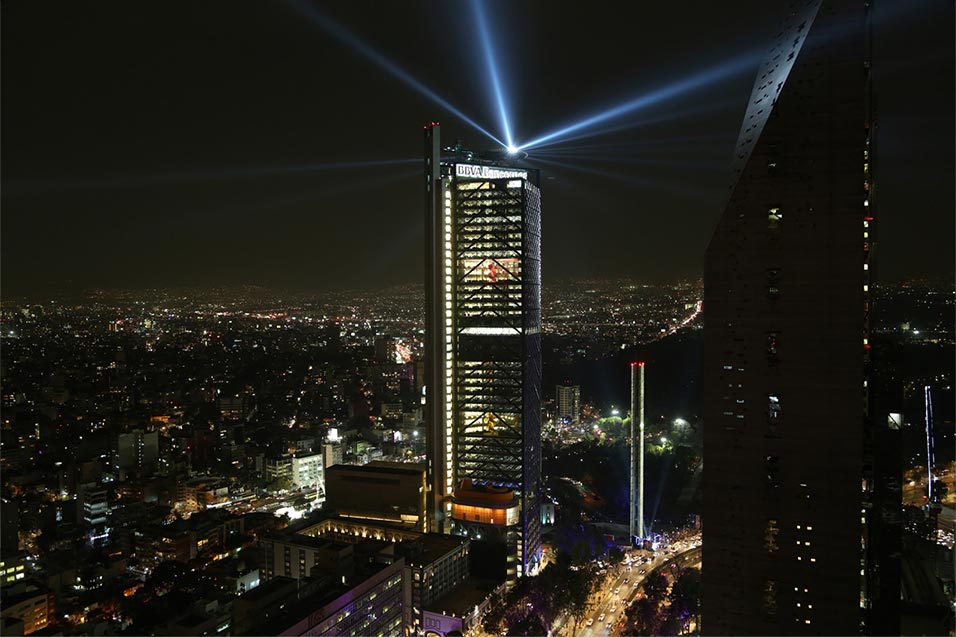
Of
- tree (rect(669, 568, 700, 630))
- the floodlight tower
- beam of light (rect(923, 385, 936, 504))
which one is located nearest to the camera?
tree (rect(669, 568, 700, 630))

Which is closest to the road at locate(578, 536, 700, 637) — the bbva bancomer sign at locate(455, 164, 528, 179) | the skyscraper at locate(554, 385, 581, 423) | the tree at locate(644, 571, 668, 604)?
the tree at locate(644, 571, 668, 604)

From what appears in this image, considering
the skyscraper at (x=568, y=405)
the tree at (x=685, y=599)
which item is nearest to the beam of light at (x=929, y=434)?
the tree at (x=685, y=599)

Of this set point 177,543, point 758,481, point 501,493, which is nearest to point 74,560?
point 177,543

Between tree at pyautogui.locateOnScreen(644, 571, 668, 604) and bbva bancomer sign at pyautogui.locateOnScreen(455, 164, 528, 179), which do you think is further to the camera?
bbva bancomer sign at pyautogui.locateOnScreen(455, 164, 528, 179)

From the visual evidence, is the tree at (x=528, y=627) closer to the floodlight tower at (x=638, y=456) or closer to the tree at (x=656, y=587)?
the tree at (x=656, y=587)

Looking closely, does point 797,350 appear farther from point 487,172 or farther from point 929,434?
point 929,434

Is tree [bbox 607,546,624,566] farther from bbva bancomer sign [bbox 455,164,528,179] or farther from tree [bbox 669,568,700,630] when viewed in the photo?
bbva bancomer sign [bbox 455,164,528,179]
